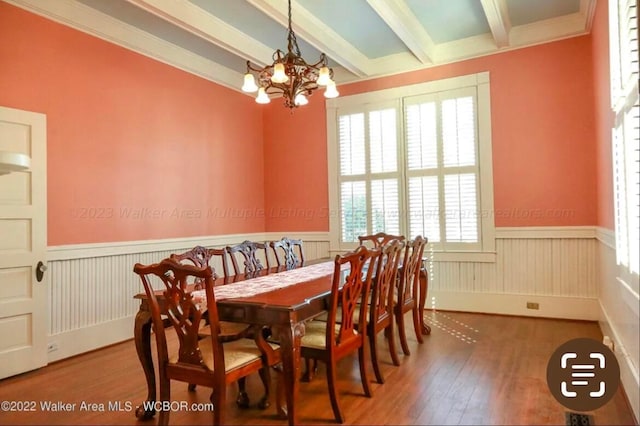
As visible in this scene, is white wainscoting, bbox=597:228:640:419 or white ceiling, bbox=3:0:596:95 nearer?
white wainscoting, bbox=597:228:640:419

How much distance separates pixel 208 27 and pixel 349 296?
10.0 ft

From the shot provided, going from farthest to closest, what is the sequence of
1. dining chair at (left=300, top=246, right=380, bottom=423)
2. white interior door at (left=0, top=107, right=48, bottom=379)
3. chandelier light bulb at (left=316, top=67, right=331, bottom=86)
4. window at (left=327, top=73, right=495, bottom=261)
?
1. window at (left=327, top=73, right=495, bottom=261)
2. white interior door at (left=0, top=107, right=48, bottom=379)
3. chandelier light bulb at (left=316, top=67, right=331, bottom=86)
4. dining chair at (left=300, top=246, right=380, bottom=423)

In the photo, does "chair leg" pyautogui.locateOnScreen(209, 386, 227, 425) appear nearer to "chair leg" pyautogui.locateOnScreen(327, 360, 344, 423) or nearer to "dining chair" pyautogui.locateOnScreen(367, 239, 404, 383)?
"chair leg" pyautogui.locateOnScreen(327, 360, 344, 423)

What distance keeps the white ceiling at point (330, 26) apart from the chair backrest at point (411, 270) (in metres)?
2.15

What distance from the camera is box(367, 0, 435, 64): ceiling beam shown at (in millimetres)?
3771

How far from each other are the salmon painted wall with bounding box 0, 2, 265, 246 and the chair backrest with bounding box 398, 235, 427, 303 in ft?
8.88

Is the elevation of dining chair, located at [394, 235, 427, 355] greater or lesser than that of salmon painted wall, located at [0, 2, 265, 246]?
lesser

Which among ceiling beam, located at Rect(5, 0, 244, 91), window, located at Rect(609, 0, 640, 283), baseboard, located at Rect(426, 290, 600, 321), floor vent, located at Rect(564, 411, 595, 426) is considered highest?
ceiling beam, located at Rect(5, 0, 244, 91)

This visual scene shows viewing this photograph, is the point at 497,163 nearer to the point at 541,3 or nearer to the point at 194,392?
the point at 541,3

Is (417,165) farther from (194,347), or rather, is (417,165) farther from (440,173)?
(194,347)

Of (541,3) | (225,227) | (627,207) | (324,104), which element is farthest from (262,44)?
(627,207)

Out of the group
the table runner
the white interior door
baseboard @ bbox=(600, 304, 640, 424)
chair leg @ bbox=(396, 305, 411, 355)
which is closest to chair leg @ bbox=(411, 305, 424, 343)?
chair leg @ bbox=(396, 305, 411, 355)

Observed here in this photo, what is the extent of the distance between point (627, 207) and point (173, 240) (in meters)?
4.18

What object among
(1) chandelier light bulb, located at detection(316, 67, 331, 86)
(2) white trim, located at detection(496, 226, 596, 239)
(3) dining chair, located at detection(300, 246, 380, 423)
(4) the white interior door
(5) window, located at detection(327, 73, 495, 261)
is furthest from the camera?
(5) window, located at detection(327, 73, 495, 261)
